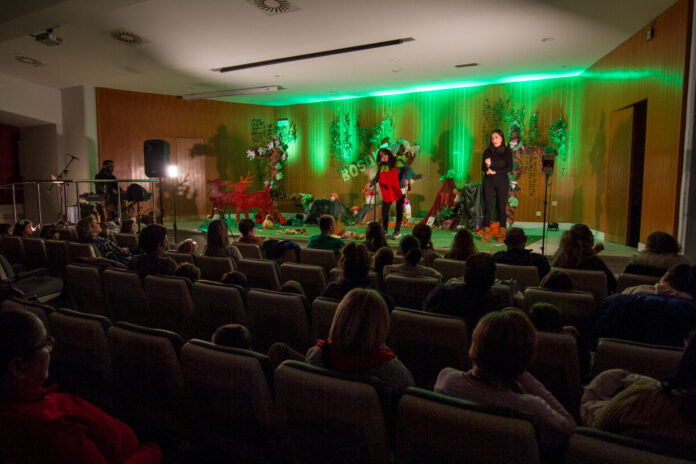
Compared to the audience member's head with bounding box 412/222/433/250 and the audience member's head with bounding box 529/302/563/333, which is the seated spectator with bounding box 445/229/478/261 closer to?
the audience member's head with bounding box 412/222/433/250

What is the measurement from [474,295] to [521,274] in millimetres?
1224

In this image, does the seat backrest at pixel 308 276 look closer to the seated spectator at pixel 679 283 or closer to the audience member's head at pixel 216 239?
the audience member's head at pixel 216 239

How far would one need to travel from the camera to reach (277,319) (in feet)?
8.77

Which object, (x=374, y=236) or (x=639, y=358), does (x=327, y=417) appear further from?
(x=374, y=236)

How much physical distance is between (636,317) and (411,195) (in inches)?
399

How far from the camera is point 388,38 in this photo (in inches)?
293

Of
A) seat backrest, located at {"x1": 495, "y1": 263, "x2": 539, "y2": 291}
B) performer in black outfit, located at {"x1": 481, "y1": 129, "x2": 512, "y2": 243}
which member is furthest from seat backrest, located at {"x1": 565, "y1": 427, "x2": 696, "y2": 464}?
performer in black outfit, located at {"x1": 481, "y1": 129, "x2": 512, "y2": 243}

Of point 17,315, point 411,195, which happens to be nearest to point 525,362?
point 17,315

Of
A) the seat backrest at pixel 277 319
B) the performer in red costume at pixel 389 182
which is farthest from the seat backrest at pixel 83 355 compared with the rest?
the performer in red costume at pixel 389 182

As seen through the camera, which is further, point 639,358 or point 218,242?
point 218,242

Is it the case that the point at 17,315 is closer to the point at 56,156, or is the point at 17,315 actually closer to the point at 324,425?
the point at 324,425

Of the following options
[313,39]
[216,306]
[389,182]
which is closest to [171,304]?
[216,306]

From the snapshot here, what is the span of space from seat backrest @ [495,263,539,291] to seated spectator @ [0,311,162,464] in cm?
299

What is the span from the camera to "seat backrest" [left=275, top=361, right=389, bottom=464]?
140 cm
